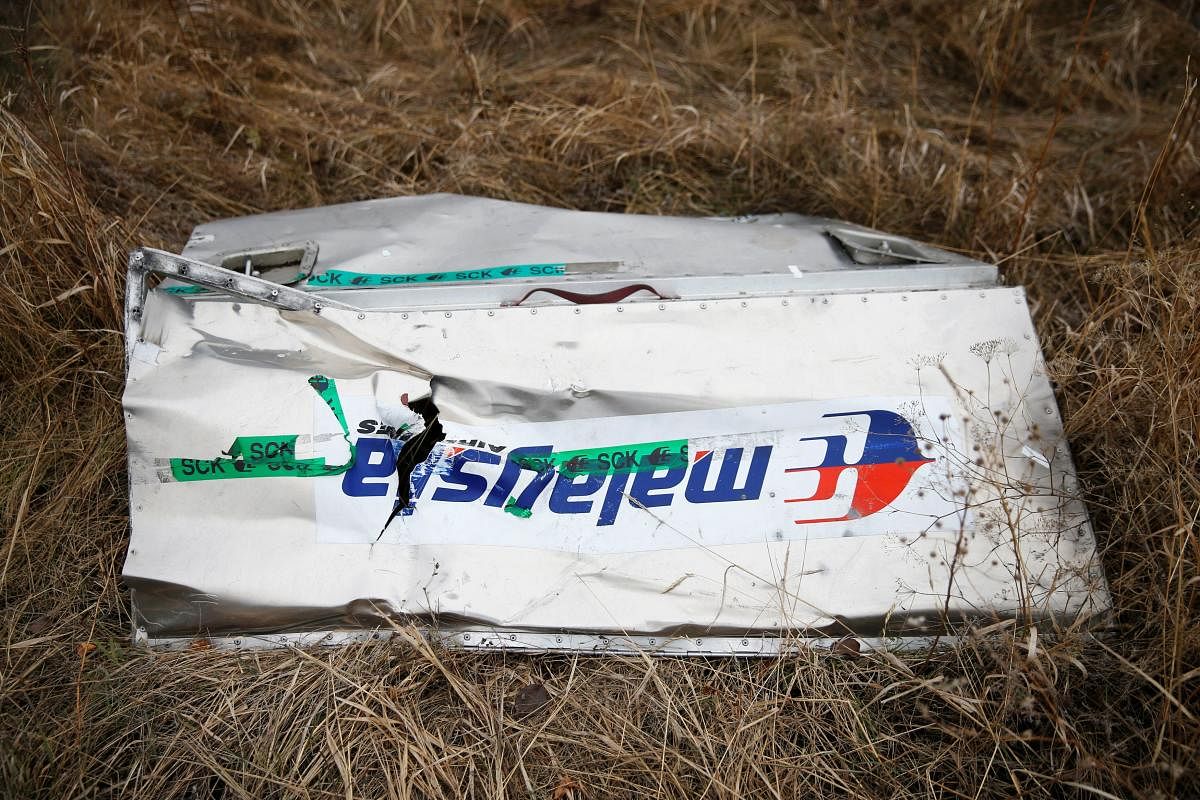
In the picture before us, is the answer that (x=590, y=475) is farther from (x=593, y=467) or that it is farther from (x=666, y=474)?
(x=666, y=474)

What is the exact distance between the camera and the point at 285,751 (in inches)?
58.7

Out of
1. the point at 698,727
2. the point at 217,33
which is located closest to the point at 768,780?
the point at 698,727

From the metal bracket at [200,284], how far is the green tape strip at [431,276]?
0.74ft

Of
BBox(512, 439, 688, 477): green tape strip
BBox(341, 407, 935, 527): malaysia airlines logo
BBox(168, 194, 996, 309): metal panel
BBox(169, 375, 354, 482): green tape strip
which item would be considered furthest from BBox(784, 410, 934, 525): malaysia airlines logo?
BBox(169, 375, 354, 482): green tape strip

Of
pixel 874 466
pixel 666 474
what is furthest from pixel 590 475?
pixel 874 466

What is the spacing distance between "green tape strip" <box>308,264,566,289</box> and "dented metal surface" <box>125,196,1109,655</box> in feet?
0.44

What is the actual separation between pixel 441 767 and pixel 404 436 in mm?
670

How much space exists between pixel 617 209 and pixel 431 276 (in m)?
0.94

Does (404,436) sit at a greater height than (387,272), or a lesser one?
lesser

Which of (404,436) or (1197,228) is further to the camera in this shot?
(1197,228)

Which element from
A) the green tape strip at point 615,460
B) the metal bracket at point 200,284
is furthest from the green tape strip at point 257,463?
the green tape strip at point 615,460

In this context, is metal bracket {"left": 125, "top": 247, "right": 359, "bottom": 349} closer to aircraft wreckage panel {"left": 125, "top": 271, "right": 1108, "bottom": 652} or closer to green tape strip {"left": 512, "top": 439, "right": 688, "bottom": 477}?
aircraft wreckage panel {"left": 125, "top": 271, "right": 1108, "bottom": 652}

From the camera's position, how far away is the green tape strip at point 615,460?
164 centimetres

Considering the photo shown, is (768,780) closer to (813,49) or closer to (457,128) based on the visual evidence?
(457,128)
